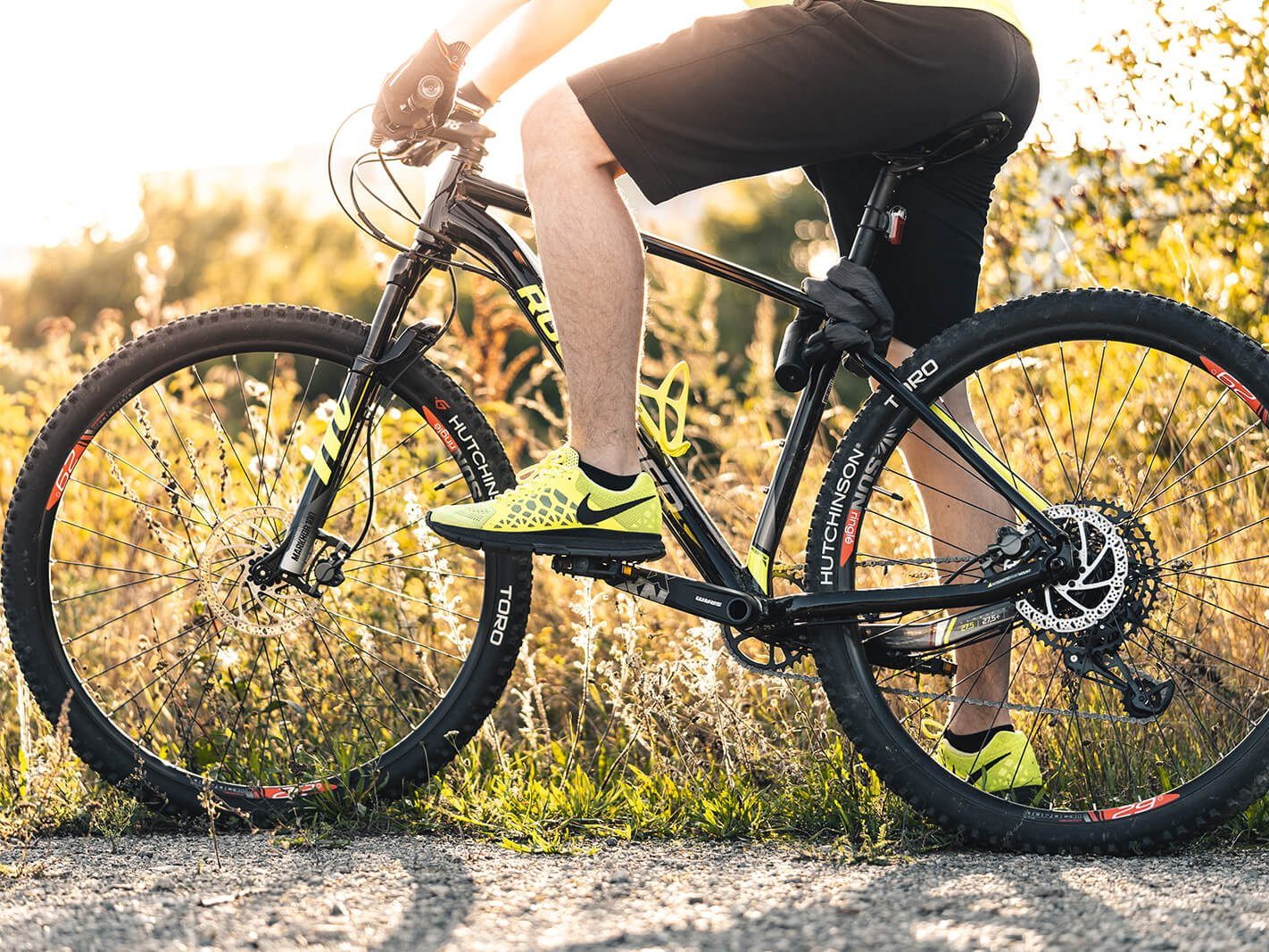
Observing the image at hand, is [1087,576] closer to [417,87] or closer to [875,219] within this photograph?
[875,219]

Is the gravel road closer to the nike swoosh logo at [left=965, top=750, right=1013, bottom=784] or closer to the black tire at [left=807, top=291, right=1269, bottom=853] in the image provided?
the black tire at [left=807, top=291, right=1269, bottom=853]

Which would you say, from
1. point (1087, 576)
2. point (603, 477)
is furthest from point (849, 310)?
point (1087, 576)

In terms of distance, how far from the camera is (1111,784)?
307cm

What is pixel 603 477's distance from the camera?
112 inches

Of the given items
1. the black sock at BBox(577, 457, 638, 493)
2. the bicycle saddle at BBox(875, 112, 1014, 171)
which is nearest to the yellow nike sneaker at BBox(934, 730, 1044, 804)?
the black sock at BBox(577, 457, 638, 493)

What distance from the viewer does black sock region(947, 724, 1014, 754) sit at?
10.2 ft

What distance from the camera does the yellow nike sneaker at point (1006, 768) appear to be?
3039mm

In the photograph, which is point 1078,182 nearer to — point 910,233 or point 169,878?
point 910,233

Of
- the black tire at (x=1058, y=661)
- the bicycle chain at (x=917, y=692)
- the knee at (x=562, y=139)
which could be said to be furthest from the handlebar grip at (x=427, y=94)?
the bicycle chain at (x=917, y=692)

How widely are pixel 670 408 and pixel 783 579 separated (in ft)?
1.66

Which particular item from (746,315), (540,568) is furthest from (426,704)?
(746,315)

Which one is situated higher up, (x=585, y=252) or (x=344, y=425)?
(x=585, y=252)

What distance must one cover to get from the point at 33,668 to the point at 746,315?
2148 centimetres

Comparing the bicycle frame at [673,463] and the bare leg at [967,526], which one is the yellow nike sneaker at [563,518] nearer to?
the bicycle frame at [673,463]
